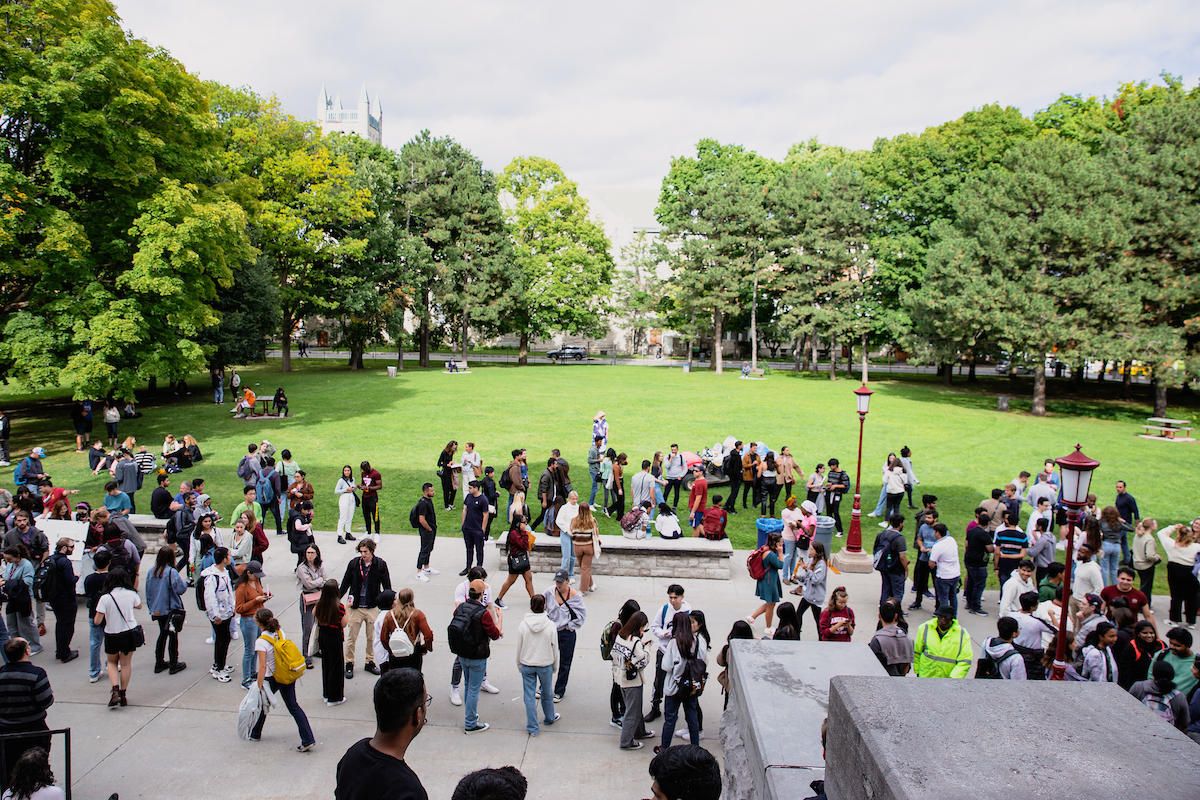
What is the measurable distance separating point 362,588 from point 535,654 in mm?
2706

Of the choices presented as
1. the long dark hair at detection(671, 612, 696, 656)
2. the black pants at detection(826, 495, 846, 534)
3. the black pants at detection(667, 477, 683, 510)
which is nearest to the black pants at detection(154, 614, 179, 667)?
the long dark hair at detection(671, 612, 696, 656)

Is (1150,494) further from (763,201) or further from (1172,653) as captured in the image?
(763,201)

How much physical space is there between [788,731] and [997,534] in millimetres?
7972

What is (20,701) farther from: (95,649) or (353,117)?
(353,117)

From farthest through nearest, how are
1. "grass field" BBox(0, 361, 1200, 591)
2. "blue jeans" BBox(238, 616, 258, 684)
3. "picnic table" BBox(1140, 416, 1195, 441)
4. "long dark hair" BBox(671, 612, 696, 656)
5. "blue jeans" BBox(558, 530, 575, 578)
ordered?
"picnic table" BBox(1140, 416, 1195, 441)
"grass field" BBox(0, 361, 1200, 591)
"blue jeans" BBox(558, 530, 575, 578)
"blue jeans" BBox(238, 616, 258, 684)
"long dark hair" BBox(671, 612, 696, 656)

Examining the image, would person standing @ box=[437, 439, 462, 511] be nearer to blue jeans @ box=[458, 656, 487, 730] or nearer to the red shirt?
blue jeans @ box=[458, 656, 487, 730]

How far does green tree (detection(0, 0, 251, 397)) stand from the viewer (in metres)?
18.8

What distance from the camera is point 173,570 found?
335 inches

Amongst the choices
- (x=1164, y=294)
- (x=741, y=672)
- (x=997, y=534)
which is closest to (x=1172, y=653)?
(x=997, y=534)

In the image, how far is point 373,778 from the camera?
347 centimetres

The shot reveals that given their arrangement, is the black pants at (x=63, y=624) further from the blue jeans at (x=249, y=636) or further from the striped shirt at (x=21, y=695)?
the striped shirt at (x=21, y=695)

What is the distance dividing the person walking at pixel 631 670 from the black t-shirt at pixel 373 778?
3768 millimetres

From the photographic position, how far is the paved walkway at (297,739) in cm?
648

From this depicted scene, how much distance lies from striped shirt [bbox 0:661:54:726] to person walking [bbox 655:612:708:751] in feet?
18.2
